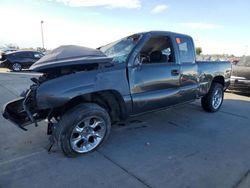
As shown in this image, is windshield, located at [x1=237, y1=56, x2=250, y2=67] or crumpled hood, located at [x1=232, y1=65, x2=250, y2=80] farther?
windshield, located at [x1=237, y1=56, x2=250, y2=67]

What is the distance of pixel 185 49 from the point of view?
464 centimetres

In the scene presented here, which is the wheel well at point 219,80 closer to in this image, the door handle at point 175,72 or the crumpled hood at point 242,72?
the door handle at point 175,72

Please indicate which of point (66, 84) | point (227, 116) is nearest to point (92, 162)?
point (66, 84)

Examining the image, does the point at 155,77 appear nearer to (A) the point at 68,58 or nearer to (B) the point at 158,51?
(B) the point at 158,51

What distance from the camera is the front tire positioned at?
3.02 meters

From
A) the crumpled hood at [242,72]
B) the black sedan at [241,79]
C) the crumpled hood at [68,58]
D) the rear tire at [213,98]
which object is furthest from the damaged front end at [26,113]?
the crumpled hood at [242,72]

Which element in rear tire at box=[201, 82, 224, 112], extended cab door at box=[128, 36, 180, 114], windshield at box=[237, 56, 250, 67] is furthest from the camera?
windshield at box=[237, 56, 250, 67]

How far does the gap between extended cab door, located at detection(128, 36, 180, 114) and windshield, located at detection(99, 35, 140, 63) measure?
18 cm

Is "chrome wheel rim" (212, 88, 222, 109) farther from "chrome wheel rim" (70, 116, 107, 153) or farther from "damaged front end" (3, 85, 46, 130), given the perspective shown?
"damaged front end" (3, 85, 46, 130)

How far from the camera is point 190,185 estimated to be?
8.66 ft

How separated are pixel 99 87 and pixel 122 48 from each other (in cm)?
109

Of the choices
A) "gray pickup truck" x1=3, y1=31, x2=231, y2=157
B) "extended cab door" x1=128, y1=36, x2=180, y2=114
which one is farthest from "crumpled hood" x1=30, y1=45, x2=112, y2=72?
"extended cab door" x1=128, y1=36, x2=180, y2=114

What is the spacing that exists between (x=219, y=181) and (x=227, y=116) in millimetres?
3135

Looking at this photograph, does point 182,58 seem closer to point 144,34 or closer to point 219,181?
point 144,34
